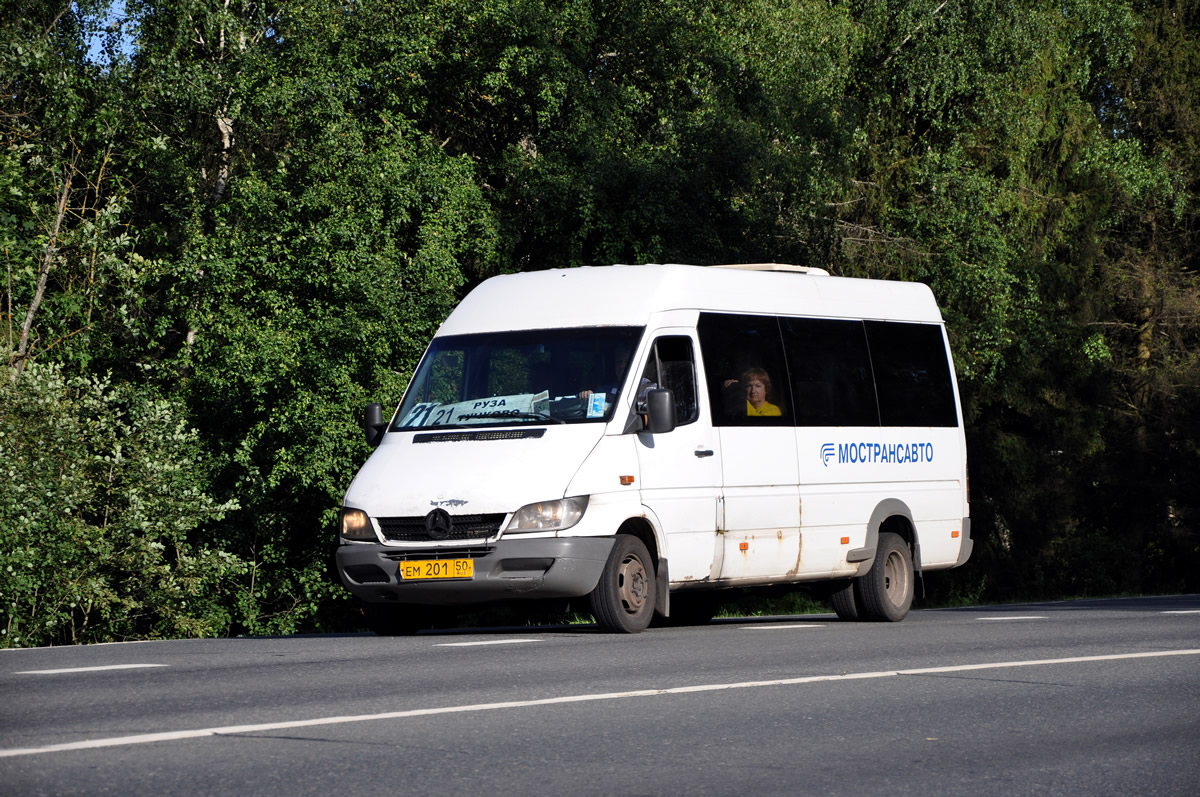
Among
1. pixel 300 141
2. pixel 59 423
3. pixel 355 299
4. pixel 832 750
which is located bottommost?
pixel 832 750

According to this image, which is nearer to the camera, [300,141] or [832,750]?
[832,750]

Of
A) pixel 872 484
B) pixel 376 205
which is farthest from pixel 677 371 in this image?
pixel 376 205

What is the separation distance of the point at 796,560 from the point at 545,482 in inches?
116

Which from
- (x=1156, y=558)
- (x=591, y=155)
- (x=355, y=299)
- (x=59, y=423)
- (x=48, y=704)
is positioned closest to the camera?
(x=48, y=704)

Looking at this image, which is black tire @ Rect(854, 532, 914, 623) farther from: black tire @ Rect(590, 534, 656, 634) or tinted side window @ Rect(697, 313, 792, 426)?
black tire @ Rect(590, 534, 656, 634)

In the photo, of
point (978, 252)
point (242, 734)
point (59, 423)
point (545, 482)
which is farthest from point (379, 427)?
point (978, 252)

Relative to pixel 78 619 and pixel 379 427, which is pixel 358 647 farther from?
pixel 78 619

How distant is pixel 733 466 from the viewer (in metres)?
13.9

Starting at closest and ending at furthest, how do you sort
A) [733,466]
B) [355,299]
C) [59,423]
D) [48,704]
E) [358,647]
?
[48,704] → [358,647] → [733,466] → [59,423] → [355,299]

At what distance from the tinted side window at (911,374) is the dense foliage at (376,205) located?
Result: 12.9 meters

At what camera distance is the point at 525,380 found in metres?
13.3

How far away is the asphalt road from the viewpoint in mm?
6285

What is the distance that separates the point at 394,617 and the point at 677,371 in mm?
2794

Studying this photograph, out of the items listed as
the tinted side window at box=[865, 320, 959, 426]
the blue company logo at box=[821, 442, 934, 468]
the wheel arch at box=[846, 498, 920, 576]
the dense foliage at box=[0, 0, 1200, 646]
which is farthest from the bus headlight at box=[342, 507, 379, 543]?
the dense foliage at box=[0, 0, 1200, 646]
